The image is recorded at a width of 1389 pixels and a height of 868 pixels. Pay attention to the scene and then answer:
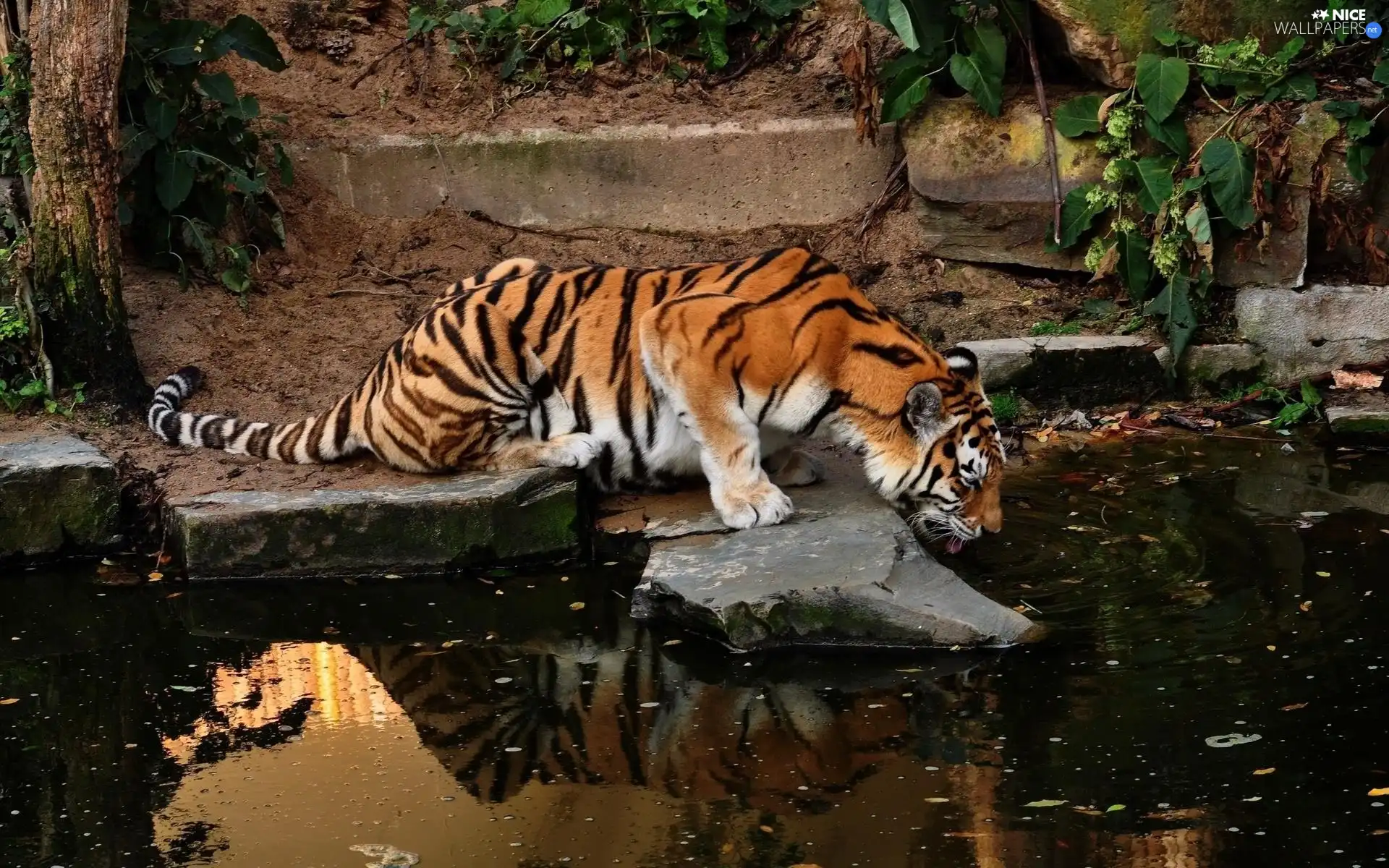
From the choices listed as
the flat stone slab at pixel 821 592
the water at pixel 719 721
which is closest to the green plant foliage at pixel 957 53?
the water at pixel 719 721

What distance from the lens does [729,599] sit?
16.3ft

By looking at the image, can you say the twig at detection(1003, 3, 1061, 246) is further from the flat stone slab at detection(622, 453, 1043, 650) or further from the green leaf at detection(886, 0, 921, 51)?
the flat stone slab at detection(622, 453, 1043, 650)

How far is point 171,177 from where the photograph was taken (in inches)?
298

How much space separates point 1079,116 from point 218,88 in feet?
14.0

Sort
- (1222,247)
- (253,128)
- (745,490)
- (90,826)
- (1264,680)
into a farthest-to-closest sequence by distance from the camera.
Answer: (253,128)
(1222,247)
(745,490)
(1264,680)
(90,826)

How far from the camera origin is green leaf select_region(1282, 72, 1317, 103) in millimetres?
7512

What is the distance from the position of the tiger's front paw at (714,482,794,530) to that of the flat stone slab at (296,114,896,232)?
3.35 meters

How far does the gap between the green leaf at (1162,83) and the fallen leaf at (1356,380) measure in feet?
4.90

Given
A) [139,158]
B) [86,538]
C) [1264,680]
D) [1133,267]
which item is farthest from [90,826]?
[1133,267]

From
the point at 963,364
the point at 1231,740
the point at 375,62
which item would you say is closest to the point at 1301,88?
the point at 963,364

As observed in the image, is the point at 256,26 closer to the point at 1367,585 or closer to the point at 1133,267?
the point at 1133,267

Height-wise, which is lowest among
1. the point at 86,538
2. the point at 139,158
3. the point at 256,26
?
the point at 86,538

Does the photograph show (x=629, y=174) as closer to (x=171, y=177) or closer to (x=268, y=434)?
(x=171, y=177)

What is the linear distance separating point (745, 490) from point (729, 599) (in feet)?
2.59
